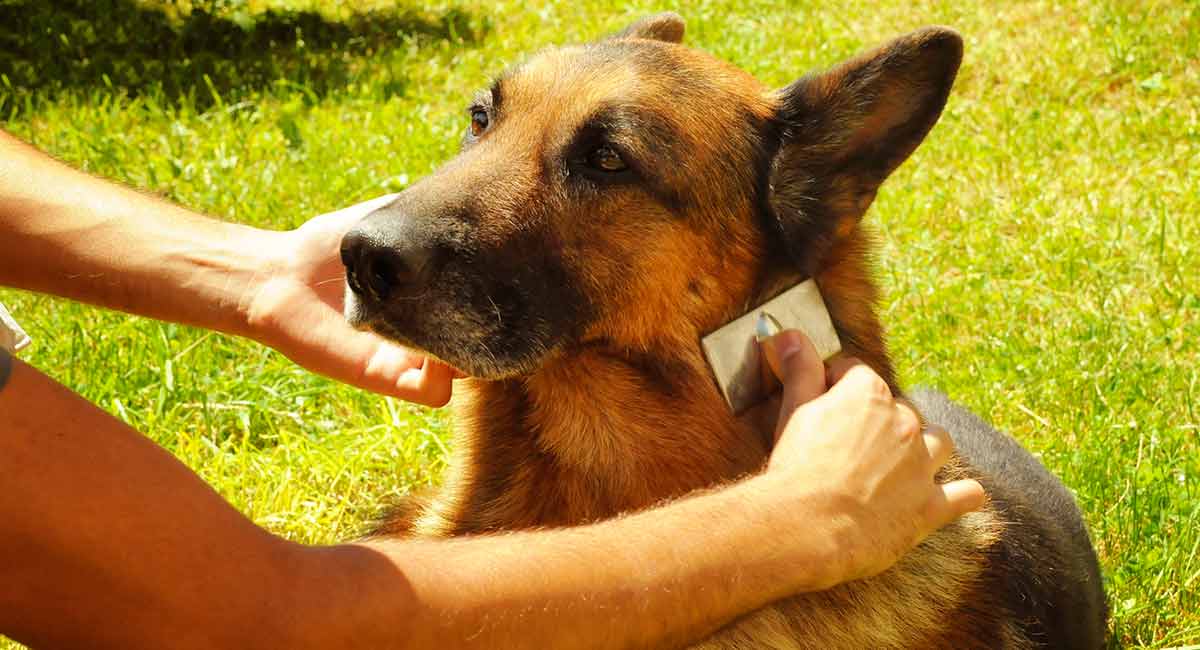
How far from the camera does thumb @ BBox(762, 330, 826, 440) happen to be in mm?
2799

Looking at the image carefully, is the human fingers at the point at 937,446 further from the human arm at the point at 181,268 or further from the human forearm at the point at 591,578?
the human arm at the point at 181,268

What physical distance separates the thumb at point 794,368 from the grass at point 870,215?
165cm

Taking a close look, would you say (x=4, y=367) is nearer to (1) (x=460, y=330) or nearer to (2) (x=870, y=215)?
(1) (x=460, y=330)

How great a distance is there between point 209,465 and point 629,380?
81.0 inches

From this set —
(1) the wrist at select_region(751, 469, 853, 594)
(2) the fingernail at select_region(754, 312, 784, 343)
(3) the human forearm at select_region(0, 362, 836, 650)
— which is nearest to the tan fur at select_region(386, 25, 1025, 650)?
(2) the fingernail at select_region(754, 312, 784, 343)

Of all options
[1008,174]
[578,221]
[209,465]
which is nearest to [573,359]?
[578,221]

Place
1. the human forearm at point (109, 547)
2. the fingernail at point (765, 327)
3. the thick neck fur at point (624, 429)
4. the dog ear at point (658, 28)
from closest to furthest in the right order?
the human forearm at point (109, 547) → the fingernail at point (765, 327) → the thick neck fur at point (624, 429) → the dog ear at point (658, 28)

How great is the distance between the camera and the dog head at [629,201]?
289 centimetres

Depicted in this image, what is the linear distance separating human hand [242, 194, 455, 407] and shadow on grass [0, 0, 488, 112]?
15.9 ft

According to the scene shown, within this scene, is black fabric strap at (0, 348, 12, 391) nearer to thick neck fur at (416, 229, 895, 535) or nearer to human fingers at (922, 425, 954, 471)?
thick neck fur at (416, 229, 895, 535)

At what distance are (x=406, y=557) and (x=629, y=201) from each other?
1.24 m

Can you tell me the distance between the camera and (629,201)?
3.08 metres

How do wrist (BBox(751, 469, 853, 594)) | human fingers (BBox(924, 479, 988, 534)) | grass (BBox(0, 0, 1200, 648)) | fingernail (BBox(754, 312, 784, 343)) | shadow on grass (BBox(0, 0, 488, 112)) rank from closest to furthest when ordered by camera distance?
wrist (BBox(751, 469, 853, 594)), human fingers (BBox(924, 479, 988, 534)), fingernail (BBox(754, 312, 784, 343)), grass (BBox(0, 0, 1200, 648)), shadow on grass (BBox(0, 0, 488, 112))

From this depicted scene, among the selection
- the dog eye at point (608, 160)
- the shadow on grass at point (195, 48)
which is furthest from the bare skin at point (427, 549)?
the shadow on grass at point (195, 48)
